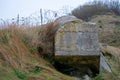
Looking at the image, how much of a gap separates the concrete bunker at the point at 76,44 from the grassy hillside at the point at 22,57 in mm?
467

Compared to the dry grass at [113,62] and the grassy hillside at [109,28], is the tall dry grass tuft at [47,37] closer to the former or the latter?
the dry grass at [113,62]

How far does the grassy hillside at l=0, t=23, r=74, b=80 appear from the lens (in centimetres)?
646

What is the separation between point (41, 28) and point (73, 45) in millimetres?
1184

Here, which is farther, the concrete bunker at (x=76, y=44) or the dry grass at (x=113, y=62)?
the dry grass at (x=113, y=62)

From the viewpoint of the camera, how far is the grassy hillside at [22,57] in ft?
21.2

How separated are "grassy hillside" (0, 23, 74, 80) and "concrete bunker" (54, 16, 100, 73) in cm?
47

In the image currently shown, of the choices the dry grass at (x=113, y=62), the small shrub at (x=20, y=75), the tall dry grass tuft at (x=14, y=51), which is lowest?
the dry grass at (x=113, y=62)

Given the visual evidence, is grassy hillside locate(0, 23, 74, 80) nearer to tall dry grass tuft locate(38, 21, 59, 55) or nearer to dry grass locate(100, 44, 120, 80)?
tall dry grass tuft locate(38, 21, 59, 55)

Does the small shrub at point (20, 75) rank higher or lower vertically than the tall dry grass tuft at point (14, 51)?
lower

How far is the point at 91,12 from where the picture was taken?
66.4ft

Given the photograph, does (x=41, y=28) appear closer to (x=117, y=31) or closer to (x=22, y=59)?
(x=22, y=59)

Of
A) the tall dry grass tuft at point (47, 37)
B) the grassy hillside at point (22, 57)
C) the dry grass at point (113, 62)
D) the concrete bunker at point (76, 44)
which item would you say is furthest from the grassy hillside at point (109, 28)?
the grassy hillside at point (22, 57)

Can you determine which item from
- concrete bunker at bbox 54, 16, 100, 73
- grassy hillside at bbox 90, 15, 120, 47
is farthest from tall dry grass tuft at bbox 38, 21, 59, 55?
grassy hillside at bbox 90, 15, 120, 47

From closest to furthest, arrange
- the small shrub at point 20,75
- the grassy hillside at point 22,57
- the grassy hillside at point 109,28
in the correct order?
the small shrub at point 20,75, the grassy hillside at point 22,57, the grassy hillside at point 109,28
